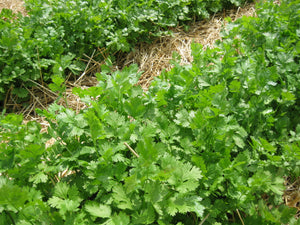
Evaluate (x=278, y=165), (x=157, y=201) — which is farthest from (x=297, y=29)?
(x=157, y=201)

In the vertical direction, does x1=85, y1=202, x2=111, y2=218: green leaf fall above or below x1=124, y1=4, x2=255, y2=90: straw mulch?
below

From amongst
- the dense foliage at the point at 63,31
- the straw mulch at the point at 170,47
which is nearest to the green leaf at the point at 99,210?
the dense foliage at the point at 63,31

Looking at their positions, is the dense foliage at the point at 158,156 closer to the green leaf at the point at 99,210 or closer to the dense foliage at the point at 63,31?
the green leaf at the point at 99,210

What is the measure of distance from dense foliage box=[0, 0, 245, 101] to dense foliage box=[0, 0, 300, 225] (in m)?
0.98

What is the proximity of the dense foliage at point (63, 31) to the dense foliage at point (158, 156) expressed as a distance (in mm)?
978

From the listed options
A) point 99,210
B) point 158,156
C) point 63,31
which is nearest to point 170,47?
point 63,31

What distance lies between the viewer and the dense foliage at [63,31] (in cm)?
228

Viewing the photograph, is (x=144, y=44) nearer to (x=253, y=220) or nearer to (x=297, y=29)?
(x=297, y=29)

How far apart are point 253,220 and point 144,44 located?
234 centimetres

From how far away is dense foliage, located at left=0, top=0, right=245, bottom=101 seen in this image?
2277mm

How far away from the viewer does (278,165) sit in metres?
1.56

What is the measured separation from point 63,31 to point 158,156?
1784 mm

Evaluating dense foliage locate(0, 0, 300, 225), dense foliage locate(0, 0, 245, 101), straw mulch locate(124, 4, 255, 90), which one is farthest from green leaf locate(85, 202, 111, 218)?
straw mulch locate(124, 4, 255, 90)

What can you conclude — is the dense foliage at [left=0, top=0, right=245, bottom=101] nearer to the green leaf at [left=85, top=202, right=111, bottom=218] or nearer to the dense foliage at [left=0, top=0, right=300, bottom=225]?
the dense foliage at [left=0, top=0, right=300, bottom=225]
